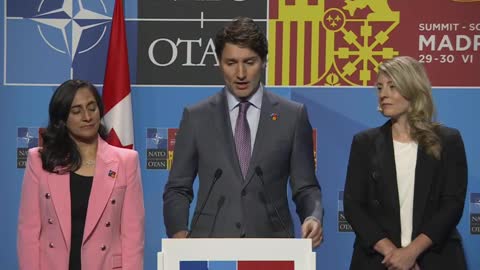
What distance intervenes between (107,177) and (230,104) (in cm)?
60

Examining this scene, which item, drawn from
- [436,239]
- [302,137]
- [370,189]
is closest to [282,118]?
[302,137]

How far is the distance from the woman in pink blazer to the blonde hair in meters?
1.20

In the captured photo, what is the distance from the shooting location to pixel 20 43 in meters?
5.38

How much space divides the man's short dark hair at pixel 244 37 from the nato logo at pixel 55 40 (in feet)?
7.32

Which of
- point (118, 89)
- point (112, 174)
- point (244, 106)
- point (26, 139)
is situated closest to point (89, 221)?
point (112, 174)

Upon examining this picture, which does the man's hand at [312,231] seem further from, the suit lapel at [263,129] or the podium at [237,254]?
the suit lapel at [263,129]

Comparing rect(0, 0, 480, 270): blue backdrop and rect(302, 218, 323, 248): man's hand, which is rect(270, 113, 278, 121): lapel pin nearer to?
rect(302, 218, 323, 248): man's hand

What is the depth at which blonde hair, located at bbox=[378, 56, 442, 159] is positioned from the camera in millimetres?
3578

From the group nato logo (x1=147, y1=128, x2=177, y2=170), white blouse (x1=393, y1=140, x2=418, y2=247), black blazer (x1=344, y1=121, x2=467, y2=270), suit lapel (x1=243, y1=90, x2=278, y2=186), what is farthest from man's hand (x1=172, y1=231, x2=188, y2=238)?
nato logo (x1=147, y1=128, x2=177, y2=170)

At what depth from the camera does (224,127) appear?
128 inches

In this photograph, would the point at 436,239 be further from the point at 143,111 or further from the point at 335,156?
the point at 143,111

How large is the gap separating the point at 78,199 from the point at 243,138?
729 millimetres

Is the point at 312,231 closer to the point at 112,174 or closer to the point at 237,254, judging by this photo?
the point at 237,254

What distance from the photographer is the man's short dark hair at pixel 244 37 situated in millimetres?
3189
